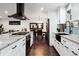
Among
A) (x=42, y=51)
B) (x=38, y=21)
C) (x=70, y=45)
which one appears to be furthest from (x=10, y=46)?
(x=38, y=21)

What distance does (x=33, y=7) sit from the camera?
13.1ft

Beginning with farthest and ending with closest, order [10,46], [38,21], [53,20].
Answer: [53,20]
[38,21]
[10,46]

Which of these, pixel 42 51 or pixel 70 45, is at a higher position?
pixel 70 45

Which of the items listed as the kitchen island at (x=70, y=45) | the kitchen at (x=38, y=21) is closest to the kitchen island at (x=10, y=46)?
the kitchen at (x=38, y=21)

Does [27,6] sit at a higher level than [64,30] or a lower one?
higher

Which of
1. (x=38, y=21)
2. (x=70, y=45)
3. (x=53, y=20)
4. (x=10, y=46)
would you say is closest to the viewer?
(x=10, y=46)

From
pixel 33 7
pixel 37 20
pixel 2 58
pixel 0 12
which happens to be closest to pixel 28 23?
pixel 37 20

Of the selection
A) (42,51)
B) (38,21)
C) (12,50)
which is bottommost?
(42,51)

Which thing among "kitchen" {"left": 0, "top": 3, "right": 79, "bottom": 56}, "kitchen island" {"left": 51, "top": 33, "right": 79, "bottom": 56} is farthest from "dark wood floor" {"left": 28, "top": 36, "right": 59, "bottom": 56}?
"kitchen island" {"left": 51, "top": 33, "right": 79, "bottom": 56}

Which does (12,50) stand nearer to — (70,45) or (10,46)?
(10,46)

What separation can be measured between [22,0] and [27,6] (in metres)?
2.19

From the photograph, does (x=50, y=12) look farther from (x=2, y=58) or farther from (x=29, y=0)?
(x=2, y=58)

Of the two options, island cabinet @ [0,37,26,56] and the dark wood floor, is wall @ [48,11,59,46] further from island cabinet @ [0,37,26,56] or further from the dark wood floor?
island cabinet @ [0,37,26,56]

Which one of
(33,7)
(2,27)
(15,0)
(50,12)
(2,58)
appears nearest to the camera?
(2,58)
